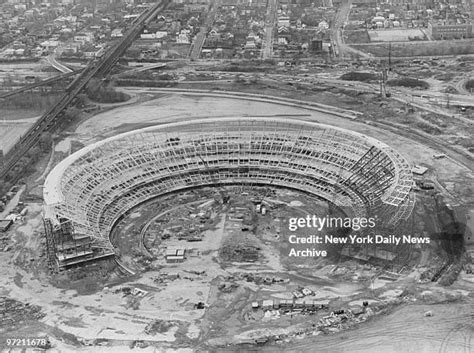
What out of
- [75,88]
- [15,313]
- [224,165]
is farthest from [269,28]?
[15,313]

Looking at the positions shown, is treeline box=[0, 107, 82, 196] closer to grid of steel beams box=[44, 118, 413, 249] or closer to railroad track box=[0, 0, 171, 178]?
railroad track box=[0, 0, 171, 178]

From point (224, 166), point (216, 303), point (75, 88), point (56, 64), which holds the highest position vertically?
point (56, 64)

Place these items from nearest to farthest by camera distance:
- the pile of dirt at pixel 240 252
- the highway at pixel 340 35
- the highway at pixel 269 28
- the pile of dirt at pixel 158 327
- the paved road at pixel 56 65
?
the pile of dirt at pixel 158 327 → the pile of dirt at pixel 240 252 → the paved road at pixel 56 65 → the highway at pixel 340 35 → the highway at pixel 269 28

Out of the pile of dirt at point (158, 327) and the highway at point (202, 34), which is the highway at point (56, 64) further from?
the pile of dirt at point (158, 327)

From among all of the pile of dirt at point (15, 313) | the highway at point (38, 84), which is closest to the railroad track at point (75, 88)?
the highway at point (38, 84)

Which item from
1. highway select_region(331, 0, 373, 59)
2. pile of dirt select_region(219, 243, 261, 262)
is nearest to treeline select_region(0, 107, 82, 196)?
pile of dirt select_region(219, 243, 261, 262)

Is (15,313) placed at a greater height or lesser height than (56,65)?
lesser

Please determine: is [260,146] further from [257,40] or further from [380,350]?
[257,40]

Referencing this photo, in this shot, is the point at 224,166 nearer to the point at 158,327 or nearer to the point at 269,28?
the point at 158,327
